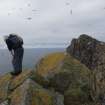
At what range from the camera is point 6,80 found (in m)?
24.4

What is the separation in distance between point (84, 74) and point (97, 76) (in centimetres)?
96

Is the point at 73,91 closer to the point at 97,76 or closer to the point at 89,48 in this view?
the point at 97,76

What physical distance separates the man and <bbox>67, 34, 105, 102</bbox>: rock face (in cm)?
490

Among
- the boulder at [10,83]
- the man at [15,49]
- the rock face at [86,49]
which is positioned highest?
the man at [15,49]

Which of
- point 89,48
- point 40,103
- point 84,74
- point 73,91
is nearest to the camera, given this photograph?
point 40,103

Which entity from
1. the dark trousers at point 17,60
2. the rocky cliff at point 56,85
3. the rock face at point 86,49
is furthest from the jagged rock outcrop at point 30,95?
the rock face at point 86,49

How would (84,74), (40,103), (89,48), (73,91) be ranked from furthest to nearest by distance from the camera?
1. (89,48)
2. (84,74)
3. (73,91)
4. (40,103)

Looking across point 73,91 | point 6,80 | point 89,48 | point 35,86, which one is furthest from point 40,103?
point 89,48

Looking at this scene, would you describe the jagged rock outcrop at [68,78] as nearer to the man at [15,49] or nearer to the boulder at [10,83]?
the boulder at [10,83]

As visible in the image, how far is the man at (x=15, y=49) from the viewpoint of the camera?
974 inches

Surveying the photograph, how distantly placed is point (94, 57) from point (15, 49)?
965cm

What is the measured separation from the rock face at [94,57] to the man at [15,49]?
490 centimetres

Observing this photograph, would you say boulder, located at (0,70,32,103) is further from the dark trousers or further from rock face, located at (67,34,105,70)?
rock face, located at (67,34,105,70)

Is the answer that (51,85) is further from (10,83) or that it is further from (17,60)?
(17,60)
